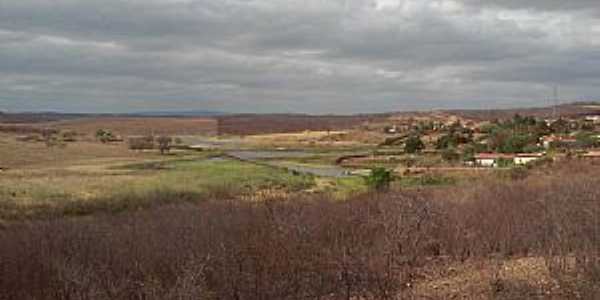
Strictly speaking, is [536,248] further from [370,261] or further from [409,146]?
[409,146]

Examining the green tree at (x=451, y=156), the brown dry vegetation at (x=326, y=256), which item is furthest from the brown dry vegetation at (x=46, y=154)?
the brown dry vegetation at (x=326, y=256)

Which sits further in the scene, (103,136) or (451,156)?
(103,136)

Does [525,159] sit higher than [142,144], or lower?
higher

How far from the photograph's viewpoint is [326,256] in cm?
1219

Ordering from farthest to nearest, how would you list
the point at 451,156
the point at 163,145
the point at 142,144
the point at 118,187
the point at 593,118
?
the point at 593,118, the point at 142,144, the point at 163,145, the point at 451,156, the point at 118,187

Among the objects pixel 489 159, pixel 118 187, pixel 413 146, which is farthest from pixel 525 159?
pixel 118 187

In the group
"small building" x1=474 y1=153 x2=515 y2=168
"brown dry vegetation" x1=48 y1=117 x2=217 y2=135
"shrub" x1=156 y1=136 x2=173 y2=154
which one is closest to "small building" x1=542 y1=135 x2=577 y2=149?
"small building" x1=474 y1=153 x2=515 y2=168

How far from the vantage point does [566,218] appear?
527 inches

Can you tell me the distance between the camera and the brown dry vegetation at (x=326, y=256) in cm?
955

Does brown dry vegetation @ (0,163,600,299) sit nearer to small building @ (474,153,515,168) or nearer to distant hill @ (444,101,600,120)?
small building @ (474,153,515,168)

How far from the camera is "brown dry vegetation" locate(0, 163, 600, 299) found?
9547 mm

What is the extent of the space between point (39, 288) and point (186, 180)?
46.9m

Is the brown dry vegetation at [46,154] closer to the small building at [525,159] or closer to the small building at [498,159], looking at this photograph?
the small building at [498,159]

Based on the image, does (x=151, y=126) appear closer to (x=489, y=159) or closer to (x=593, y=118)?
(x=593, y=118)
